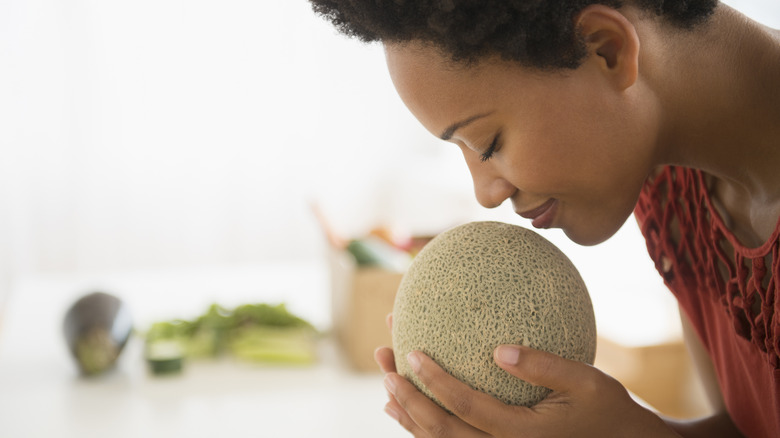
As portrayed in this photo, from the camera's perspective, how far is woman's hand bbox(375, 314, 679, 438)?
90 centimetres

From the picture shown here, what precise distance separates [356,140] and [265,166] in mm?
546

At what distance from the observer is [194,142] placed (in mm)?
4188

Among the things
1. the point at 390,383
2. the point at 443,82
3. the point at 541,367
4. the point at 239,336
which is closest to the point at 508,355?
the point at 541,367

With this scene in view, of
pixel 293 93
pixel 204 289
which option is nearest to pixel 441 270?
pixel 204 289

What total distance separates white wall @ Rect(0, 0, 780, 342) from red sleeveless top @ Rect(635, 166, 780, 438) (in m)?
2.42

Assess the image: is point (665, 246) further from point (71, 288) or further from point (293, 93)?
point (293, 93)

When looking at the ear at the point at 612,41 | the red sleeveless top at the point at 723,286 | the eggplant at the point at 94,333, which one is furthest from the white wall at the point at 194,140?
the ear at the point at 612,41

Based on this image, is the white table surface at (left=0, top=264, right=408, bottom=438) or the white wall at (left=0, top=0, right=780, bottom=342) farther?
the white wall at (left=0, top=0, right=780, bottom=342)

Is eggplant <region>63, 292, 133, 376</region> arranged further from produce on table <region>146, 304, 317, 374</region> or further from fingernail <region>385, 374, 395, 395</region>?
fingernail <region>385, 374, 395, 395</region>

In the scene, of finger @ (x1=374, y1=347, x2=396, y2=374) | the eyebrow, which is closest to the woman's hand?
finger @ (x1=374, y1=347, x2=396, y2=374)

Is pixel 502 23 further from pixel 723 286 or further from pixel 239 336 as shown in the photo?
pixel 239 336

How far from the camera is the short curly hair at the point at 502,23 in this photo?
0.81 meters

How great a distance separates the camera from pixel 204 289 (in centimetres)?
230

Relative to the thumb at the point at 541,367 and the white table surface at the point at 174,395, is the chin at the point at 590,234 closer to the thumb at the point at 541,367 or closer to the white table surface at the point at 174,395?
the thumb at the point at 541,367
